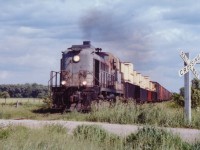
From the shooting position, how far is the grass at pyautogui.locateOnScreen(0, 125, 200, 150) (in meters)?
9.23

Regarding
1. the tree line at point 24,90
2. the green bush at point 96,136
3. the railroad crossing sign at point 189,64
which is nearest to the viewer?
the green bush at point 96,136

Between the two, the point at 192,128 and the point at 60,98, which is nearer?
the point at 192,128

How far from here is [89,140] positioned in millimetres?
10891

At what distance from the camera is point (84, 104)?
23.7 meters

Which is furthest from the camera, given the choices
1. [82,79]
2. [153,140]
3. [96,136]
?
[82,79]

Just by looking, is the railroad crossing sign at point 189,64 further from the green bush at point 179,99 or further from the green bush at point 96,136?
the green bush at point 179,99

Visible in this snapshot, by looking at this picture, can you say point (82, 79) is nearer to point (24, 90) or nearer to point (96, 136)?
point (96, 136)

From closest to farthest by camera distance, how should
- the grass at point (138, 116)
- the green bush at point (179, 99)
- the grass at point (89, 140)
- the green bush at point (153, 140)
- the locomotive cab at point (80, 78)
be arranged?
1. the grass at point (89, 140)
2. the green bush at point (153, 140)
3. the grass at point (138, 116)
4. the locomotive cab at point (80, 78)
5. the green bush at point (179, 99)

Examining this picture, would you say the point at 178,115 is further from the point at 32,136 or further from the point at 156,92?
the point at 156,92

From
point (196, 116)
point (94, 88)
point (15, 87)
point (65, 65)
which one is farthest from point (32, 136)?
point (15, 87)

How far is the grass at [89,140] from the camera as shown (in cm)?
923

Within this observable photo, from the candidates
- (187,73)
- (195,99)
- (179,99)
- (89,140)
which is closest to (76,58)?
(195,99)

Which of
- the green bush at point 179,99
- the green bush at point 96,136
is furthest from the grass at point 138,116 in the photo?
the green bush at point 179,99

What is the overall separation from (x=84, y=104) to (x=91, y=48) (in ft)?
12.8
